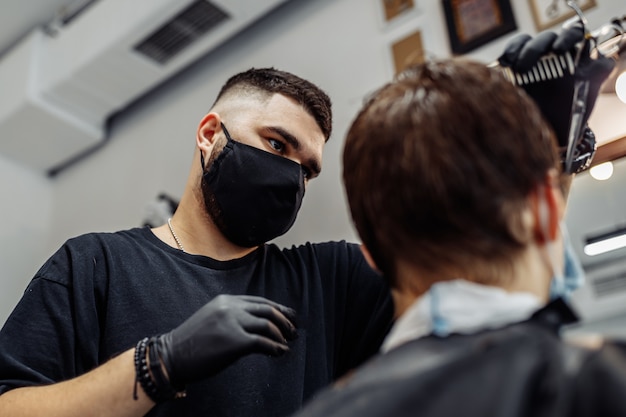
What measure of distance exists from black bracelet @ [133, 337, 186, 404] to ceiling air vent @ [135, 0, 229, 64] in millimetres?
2297

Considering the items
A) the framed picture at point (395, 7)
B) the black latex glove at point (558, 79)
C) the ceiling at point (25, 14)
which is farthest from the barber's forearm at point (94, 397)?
the ceiling at point (25, 14)

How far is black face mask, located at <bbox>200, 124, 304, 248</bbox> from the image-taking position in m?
1.75

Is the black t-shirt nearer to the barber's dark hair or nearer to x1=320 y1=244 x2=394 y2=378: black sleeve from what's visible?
x1=320 y1=244 x2=394 y2=378: black sleeve

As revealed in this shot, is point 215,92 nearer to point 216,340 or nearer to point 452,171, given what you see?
point 216,340

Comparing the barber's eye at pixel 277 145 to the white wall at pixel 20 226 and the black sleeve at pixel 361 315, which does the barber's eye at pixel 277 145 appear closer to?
the black sleeve at pixel 361 315

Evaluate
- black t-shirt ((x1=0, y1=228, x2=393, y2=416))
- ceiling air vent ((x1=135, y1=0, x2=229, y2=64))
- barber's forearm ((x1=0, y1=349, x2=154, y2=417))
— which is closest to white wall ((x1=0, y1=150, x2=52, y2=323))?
ceiling air vent ((x1=135, y1=0, x2=229, y2=64))

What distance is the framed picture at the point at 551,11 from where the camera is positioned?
224cm

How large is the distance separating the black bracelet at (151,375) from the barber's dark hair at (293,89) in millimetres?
915

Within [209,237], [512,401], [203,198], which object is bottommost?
[512,401]

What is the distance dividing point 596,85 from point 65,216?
3.40 meters

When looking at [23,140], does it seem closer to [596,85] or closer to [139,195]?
[139,195]

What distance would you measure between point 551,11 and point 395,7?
0.70 meters

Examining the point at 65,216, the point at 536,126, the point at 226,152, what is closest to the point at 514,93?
the point at 536,126

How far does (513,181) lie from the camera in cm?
88
